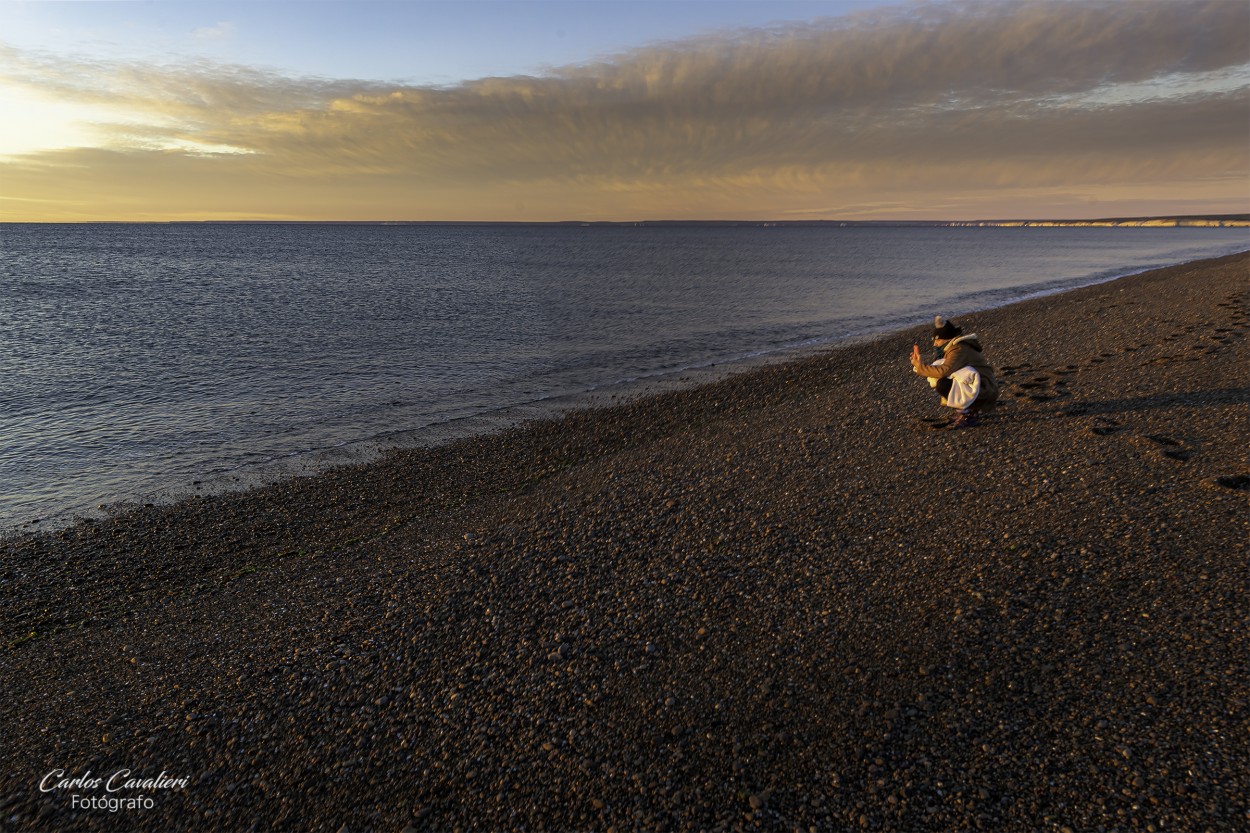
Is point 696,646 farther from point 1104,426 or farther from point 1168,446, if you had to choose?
point 1104,426

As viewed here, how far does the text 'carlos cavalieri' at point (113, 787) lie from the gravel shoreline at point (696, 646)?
47 millimetres

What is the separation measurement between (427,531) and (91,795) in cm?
633

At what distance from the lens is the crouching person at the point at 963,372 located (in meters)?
13.8

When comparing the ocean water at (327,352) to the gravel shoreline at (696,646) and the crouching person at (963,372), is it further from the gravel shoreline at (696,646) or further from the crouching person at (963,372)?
the crouching person at (963,372)

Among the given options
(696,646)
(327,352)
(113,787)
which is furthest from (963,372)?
(327,352)

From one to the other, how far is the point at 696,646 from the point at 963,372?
34.9ft

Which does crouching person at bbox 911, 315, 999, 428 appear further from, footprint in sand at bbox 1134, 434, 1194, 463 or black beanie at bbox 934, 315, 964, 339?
footprint in sand at bbox 1134, 434, 1194, 463

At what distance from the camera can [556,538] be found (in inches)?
419

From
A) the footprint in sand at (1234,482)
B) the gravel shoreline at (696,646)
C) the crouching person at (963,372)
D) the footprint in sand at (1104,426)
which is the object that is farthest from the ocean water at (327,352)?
the footprint in sand at (1234,482)

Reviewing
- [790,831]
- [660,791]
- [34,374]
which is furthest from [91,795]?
[34,374]

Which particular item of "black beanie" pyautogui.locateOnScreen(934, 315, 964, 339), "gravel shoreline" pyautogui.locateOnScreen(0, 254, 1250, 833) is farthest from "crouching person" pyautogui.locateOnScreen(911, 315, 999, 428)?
"gravel shoreline" pyautogui.locateOnScreen(0, 254, 1250, 833)

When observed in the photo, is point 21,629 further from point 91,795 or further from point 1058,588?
point 1058,588

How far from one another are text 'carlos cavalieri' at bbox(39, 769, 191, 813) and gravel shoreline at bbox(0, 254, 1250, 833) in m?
0.05

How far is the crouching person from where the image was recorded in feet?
45.4
